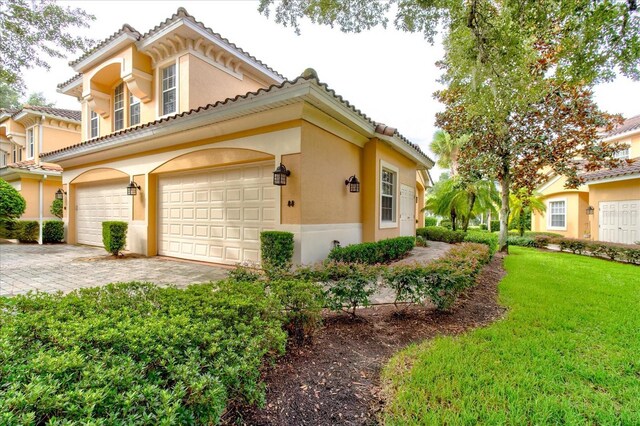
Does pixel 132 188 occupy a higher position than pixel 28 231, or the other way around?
pixel 132 188

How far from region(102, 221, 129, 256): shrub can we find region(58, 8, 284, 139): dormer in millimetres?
4042

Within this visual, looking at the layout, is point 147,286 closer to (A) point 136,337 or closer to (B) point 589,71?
(A) point 136,337

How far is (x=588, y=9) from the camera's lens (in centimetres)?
438

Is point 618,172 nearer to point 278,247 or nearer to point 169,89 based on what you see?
point 278,247

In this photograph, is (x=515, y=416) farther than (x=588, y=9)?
No

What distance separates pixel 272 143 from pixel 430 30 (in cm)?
391

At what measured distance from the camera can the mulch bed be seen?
2.22 metres

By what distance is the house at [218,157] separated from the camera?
649cm

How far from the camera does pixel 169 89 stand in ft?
33.0

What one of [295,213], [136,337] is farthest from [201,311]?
[295,213]

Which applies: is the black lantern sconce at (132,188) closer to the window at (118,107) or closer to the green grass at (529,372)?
the window at (118,107)

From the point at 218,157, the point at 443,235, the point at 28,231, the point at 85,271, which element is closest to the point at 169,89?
the point at 218,157

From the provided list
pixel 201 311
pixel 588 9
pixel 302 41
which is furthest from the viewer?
pixel 302 41

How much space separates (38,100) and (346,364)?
142ft
